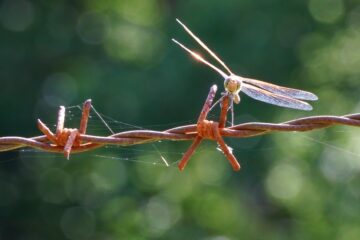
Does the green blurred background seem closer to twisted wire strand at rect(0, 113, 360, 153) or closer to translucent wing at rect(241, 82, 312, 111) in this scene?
translucent wing at rect(241, 82, 312, 111)

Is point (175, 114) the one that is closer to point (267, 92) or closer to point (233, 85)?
point (267, 92)

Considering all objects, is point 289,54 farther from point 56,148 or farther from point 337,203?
point 56,148

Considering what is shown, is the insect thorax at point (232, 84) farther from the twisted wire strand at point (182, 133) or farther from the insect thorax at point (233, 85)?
the twisted wire strand at point (182, 133)

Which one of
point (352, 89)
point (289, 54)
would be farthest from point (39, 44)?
point (352, 89)

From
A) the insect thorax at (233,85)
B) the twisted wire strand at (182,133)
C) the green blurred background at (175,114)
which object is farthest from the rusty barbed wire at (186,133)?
the green blurred background at (175,114)

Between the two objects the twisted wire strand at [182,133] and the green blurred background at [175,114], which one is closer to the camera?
the twisted wire strand at [182,133]

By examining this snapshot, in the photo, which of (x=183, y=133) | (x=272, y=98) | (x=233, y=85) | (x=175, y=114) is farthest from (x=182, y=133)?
(x=175, y=114)

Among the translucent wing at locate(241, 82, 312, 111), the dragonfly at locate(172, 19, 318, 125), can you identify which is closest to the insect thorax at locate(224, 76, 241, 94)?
the dragonfly at locate(172, 19, 318, 125)
